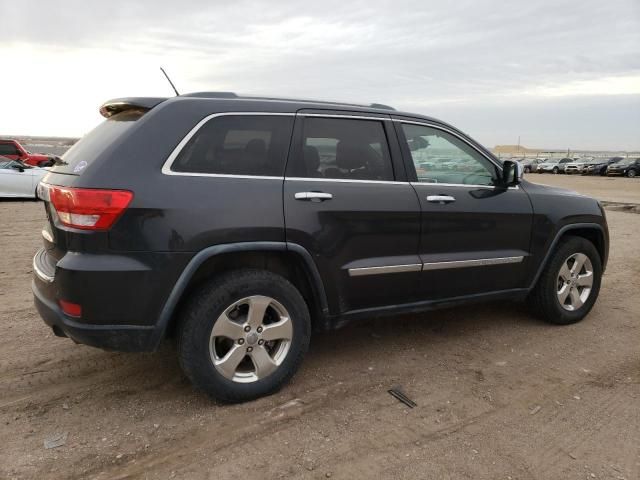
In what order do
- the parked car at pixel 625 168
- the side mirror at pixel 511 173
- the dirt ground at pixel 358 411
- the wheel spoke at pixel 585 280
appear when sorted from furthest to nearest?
the parked car at pixel 625 168, the wheel spoke at pixel 585 280, the side mirror at pixel 511 173, the dirt ground at pixel 358 411

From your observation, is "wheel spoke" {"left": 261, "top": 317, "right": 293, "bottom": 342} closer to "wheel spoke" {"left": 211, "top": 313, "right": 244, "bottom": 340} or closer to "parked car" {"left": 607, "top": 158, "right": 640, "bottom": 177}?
"wheel spoke" {"left": 211, "top": 313, "right": 244, "bottom": 340}

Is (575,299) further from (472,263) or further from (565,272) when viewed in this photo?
(472,263)

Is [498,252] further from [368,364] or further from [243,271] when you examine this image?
[243,271]

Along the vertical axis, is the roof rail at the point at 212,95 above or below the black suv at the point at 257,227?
above

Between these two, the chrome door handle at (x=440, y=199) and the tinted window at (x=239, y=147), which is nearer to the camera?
the tinted window at (x=239, y=147)

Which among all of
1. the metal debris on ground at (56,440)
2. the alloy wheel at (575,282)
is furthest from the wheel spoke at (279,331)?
the alloy wheel at (575,282)

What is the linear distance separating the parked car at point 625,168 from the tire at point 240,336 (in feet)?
131

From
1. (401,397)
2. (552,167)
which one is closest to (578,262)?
(401,397)

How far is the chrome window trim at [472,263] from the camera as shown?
150 inches

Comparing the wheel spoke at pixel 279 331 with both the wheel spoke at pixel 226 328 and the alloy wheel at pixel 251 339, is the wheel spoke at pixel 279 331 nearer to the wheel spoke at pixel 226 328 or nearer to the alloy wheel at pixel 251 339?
the alloy wheel at pixel 251 339

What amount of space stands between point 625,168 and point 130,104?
40277 millimetres

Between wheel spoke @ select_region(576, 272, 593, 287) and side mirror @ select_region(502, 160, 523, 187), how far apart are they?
4.21 feet

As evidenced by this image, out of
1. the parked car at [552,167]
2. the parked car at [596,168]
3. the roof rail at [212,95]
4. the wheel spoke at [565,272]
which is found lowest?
the parked car at [552,167]

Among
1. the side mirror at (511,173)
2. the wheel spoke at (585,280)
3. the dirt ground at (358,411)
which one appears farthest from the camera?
the wheel spoke at (585,280)
